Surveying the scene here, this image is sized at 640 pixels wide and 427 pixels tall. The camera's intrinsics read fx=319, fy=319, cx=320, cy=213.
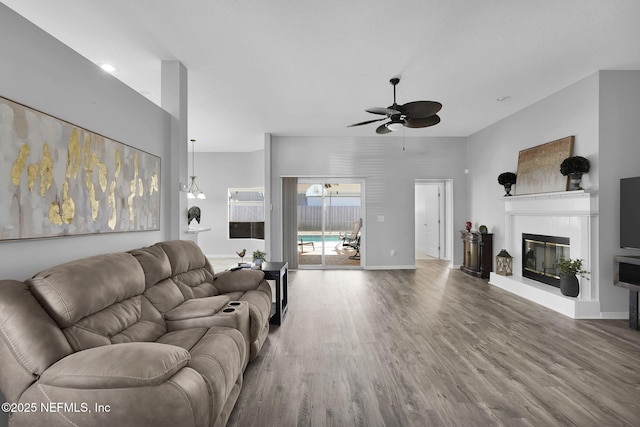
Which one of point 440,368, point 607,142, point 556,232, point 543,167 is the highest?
point 607,142

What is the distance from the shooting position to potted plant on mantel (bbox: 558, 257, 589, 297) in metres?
3.98

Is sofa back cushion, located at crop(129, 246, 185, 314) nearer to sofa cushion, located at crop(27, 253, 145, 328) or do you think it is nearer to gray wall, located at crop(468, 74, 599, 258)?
sofa cushion, located at crop(27, 253, 145, 328)

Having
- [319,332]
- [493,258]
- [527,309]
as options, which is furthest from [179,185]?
[493,258]

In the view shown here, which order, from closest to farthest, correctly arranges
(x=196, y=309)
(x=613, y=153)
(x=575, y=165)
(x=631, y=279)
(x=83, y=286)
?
1. (x=83, y=286)
2. (x=196, y=309)
3. (x=631, y=279)
4. (x=613, y=153)
5. (x=575, y=165)

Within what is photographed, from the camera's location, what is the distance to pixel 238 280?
339 centimetres

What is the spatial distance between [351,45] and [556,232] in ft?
12.6

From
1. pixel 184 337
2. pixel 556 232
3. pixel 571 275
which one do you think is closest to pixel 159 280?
pixel 184 337

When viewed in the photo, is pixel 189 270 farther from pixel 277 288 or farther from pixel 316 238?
pixel 316 238

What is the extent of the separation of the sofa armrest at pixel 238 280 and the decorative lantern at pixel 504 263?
429cm

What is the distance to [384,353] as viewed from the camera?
290 centimetres

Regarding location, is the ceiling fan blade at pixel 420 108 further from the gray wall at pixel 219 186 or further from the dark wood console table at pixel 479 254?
the gray wall at pixel 219 186

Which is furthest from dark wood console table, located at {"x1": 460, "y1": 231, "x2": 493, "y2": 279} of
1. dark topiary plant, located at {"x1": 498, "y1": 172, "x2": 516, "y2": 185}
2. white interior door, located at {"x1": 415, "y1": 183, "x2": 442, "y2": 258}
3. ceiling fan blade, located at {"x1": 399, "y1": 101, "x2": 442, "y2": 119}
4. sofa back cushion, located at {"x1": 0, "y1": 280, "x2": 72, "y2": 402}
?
sofa back cushion, located at {"x1": 0, "y1": 280, "x2": 72, "y2": 402}

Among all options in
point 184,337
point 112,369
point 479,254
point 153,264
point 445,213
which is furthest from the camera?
point 445,213

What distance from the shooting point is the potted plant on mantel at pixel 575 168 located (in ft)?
12.9
